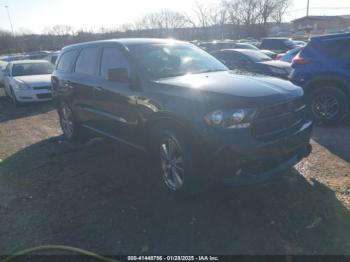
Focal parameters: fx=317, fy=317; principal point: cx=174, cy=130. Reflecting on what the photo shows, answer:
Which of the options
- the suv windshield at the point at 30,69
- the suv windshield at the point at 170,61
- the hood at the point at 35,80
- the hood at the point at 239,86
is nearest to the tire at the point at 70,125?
the suv windshield at the point at 170,61

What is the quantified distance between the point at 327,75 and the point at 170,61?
11.8ft

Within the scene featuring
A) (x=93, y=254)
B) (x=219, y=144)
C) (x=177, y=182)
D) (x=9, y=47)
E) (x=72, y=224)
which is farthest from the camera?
(x=9, y=47)

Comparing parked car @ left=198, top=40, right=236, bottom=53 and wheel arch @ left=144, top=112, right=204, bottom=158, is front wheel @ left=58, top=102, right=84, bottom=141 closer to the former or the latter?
wheel arch @ left=144, top=112, right=204, bottom=158

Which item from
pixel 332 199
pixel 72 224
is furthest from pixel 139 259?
pixel 332 199

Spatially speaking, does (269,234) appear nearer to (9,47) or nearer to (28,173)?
(28,173)

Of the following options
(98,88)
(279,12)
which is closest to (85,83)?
(98,88)

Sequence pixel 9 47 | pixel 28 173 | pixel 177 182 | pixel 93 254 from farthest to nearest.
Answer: pixel 9 47, pixel 28 173, pixel 177 182, pixel 93 254

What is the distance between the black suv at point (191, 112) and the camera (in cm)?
328

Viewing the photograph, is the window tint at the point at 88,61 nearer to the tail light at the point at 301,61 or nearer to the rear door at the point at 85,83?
the rear door at the point at 85,83

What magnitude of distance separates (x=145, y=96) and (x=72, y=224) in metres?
1.73

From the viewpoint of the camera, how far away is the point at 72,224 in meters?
3.54

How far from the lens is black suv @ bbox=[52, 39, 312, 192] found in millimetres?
3277

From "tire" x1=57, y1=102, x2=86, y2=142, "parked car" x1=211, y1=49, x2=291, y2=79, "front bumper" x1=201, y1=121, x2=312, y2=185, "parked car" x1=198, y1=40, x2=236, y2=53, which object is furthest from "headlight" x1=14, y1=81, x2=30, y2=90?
"parked car" x1=198, y1=40, x2=236, y2=53

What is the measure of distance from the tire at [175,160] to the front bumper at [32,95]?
772 centimetres
